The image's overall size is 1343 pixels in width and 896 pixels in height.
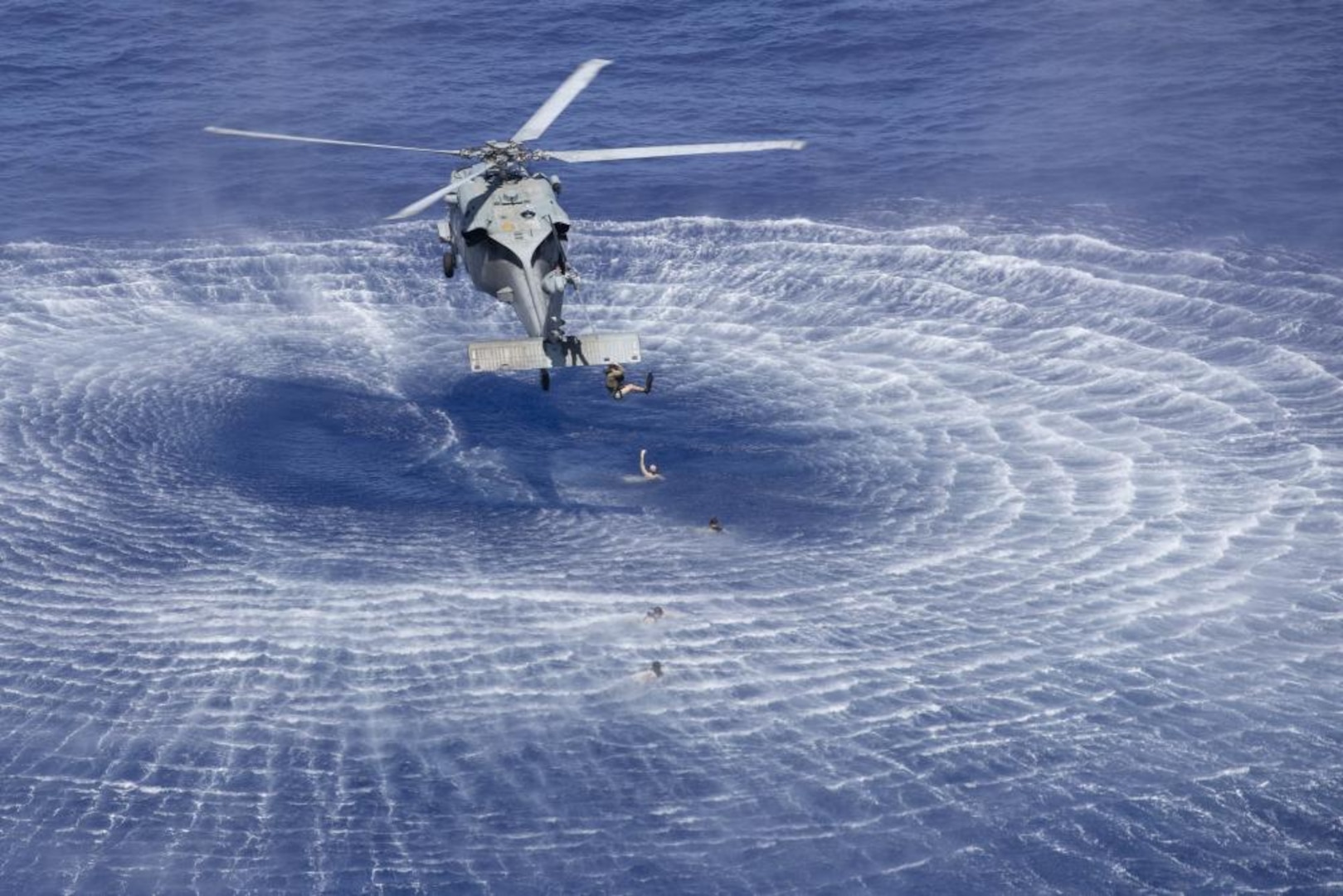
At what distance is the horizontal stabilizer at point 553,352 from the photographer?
234 feet

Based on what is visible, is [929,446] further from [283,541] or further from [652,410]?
[283,541]

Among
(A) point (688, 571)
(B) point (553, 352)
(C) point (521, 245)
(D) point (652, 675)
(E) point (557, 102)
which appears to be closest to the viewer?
(D) point (652, 675)

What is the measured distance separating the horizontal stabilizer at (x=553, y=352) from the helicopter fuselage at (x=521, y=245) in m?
0.97

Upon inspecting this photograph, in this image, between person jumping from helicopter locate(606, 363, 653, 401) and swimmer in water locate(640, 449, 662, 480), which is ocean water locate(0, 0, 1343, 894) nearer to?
swimmer in water locate(640, 449, 662, 480)

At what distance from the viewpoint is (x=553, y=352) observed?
7200cm

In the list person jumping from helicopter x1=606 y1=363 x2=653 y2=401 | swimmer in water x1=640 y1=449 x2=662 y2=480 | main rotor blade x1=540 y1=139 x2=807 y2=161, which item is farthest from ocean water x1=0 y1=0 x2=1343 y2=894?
main rotor blade x1=540 y1=139 x2=807 y2=161

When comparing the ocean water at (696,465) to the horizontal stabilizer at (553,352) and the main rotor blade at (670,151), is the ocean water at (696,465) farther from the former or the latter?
the main rotor blade at (670,151)

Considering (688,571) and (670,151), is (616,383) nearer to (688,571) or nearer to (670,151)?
(688,571)

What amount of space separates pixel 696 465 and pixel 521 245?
16.3m

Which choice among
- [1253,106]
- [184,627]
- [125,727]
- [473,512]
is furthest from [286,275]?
[1253,106]

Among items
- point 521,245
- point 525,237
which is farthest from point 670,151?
point 521,245

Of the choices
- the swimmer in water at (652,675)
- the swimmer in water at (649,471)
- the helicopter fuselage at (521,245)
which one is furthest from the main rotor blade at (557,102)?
the swimmer in water at (652,675)

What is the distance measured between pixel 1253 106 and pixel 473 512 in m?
67.4

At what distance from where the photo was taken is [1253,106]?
4665 inches
